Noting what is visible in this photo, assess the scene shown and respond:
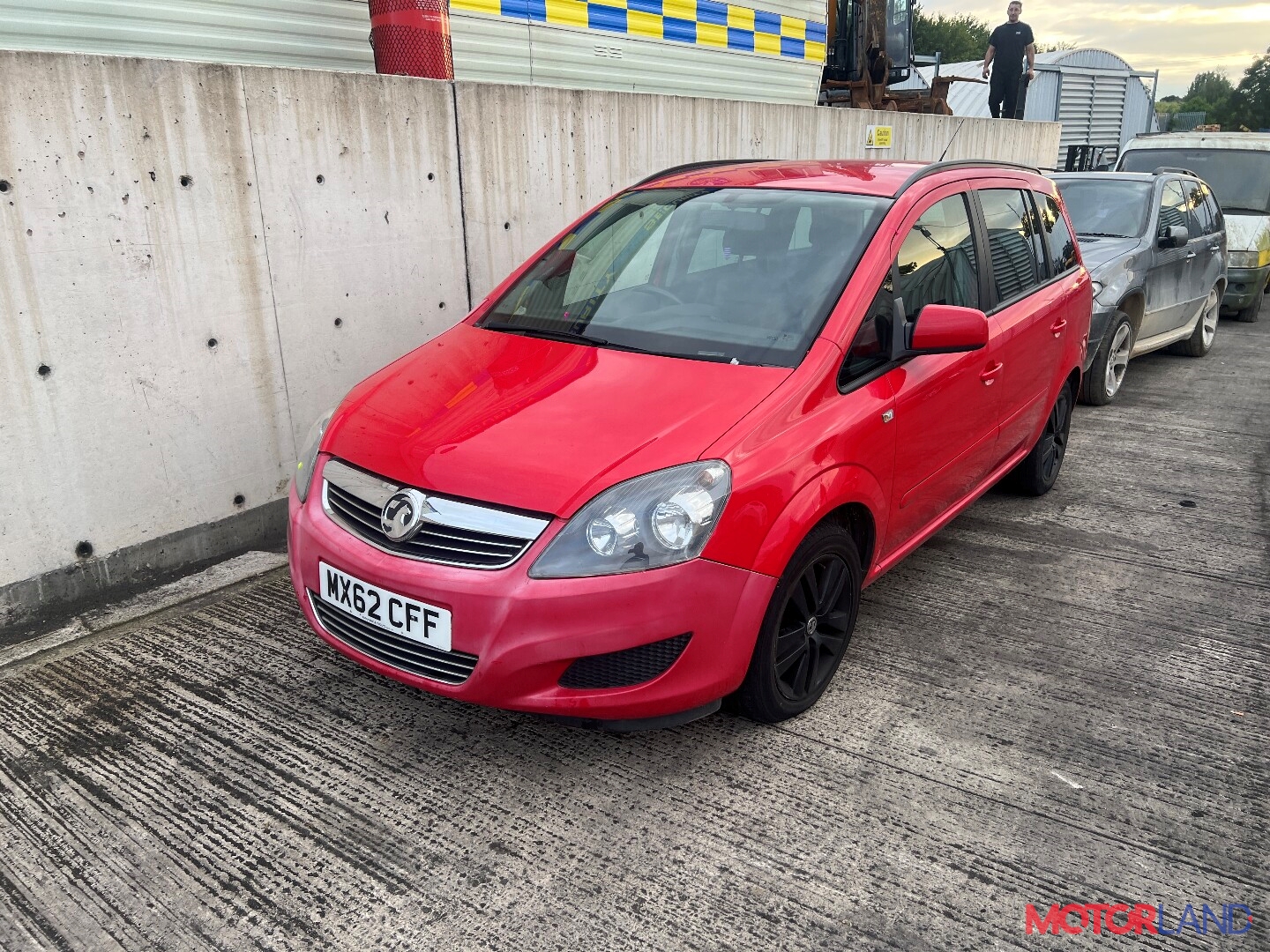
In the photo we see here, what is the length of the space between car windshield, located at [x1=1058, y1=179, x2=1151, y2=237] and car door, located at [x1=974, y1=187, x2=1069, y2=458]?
320cm

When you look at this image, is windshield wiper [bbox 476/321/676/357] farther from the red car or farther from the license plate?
the license plate

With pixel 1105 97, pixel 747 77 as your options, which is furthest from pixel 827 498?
pixel 1105 97

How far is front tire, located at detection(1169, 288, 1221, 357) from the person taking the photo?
27.4 ft

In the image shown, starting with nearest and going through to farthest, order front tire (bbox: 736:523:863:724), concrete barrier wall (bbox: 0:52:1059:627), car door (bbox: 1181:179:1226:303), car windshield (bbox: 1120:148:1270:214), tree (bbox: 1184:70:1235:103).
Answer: front tire (bbox: 736:523:863:724) < concrete barrier wall (bbox: 0:52:1059:627) < car door (bbox: 1181:179:1226:303) < car windshield (bbox: 1120:148:1270:214) < tree (bbox: 1184:70:1235:103)

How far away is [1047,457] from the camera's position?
4.87 metres

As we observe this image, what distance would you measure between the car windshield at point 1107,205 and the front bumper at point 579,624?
593 centimetres

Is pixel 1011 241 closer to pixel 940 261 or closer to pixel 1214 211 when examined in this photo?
pixel 940 261

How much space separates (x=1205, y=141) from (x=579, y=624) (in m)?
11.3

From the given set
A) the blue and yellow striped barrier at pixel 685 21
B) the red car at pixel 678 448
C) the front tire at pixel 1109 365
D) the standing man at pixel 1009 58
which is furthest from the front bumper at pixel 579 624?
the standing man at pixel 1009 58

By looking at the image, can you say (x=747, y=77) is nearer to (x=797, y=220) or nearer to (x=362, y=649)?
(x=797, y=220)

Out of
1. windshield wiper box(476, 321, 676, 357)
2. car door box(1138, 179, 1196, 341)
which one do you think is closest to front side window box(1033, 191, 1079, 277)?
windshield wiper box(476, 321, 676, 357)

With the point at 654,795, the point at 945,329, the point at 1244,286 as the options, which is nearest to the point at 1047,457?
the point at 945,329
